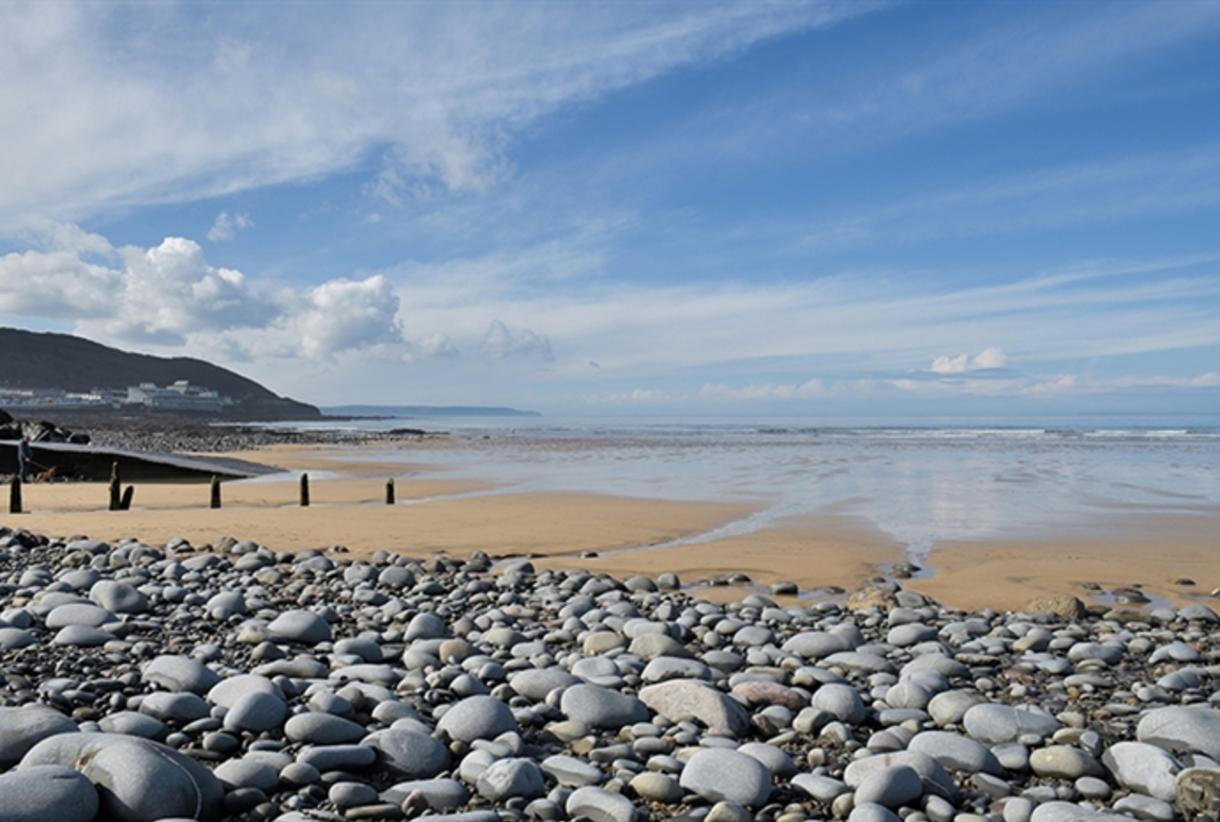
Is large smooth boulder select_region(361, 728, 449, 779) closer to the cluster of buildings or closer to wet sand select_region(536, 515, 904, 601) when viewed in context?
wet sand select_region(536, 515, 904, 601)

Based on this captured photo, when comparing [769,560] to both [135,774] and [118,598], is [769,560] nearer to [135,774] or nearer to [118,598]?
[118,598]

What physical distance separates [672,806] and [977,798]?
1.39 metres

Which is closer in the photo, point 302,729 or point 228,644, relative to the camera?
point 302,729

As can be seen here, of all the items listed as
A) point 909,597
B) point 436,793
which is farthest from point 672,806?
point 909,597

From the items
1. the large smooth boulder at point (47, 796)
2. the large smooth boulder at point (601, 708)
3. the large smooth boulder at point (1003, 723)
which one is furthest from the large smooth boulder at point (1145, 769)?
the large smooth boulder at point (47, 796)

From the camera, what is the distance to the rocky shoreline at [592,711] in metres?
3.67

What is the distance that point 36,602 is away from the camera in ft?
23.2

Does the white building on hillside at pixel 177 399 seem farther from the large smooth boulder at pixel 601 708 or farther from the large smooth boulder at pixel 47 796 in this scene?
the large smooth boulder at pixel 47 796

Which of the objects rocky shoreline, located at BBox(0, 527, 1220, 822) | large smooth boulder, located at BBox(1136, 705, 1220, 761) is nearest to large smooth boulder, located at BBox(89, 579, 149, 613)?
rocky shoreline, located at BBox(0, 527, 1220, 822)

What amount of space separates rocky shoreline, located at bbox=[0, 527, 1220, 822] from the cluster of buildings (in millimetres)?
144096

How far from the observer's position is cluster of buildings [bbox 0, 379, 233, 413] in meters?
142

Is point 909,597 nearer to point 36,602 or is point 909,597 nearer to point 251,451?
point 36,602

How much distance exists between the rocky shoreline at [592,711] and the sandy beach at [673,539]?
2191 mm

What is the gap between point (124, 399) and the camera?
537 ft
